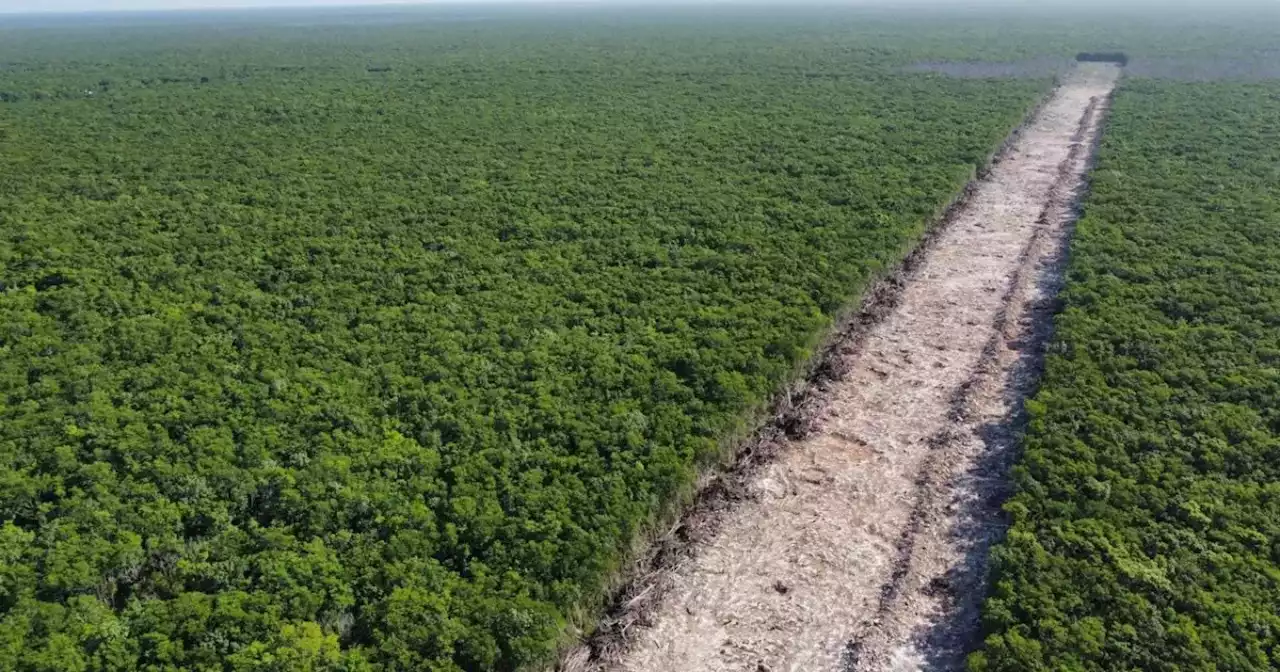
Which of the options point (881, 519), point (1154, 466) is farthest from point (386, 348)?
point (1154, 466)

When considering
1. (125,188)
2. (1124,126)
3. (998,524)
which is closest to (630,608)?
(998,524)

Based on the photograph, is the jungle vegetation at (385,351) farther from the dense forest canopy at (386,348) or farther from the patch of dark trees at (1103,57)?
the patch of dark trees at (1103,57)

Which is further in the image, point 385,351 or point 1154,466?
point 385,351

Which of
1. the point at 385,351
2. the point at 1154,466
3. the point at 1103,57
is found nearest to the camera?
the point at 1154,466

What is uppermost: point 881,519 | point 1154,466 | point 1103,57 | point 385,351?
point 1103,57

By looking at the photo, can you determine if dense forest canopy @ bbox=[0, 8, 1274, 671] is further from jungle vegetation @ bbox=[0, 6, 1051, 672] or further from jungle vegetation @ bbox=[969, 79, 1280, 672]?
jungle vegetation @ bbox=[969, 79, 1280, 672]

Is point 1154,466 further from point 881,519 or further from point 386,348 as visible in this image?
point 386,348

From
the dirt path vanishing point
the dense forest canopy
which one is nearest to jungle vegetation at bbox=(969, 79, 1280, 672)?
the dirt path vanishing point
